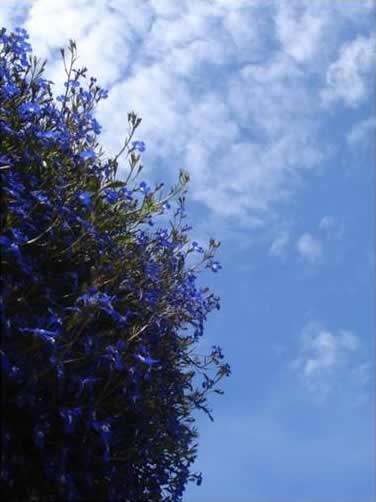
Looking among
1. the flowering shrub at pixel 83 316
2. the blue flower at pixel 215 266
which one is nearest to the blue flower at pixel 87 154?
the flowering shrub at pixel 83 316

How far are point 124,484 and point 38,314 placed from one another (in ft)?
3.31

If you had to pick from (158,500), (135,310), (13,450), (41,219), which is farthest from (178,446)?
(41,219)

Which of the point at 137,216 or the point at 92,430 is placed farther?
the point at 137,216

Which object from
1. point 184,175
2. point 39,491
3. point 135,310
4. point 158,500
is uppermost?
point 184,175

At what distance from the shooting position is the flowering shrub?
375 cm

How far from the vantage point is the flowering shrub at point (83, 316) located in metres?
3.75

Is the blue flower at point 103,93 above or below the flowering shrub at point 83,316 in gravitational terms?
above

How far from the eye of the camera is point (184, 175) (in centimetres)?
491

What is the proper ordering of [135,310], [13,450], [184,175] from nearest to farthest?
[13,450] < [135,310] < [184,175]

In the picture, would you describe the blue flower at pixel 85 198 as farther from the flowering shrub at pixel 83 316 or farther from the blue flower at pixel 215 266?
the blue flower at pixel 215 266

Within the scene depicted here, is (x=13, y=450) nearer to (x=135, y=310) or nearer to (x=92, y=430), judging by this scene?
(x=92, y=430)

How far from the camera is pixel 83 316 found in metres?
3.75

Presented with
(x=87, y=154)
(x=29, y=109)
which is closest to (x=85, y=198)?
(x=87, y=154)

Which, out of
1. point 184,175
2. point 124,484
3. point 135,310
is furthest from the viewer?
point 184,175
